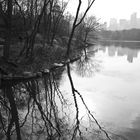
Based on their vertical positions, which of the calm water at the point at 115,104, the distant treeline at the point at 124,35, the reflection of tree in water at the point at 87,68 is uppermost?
the distant treeline at the point at 124,35

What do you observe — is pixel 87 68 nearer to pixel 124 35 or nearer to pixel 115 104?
pixel 115 104

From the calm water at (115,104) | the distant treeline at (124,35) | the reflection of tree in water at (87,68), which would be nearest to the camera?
the calm water at (115,104)

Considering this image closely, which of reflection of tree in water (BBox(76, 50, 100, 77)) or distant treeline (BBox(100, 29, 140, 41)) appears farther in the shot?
distant treeline (BBox(100, 29, 140, 41))

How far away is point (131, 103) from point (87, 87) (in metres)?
3.05

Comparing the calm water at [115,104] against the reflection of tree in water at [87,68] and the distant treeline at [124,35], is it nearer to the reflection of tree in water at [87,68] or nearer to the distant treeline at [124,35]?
the reflection of tree in water at [87,68]

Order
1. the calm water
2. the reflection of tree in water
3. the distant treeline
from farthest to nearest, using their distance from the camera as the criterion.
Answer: the distant treeline
the reflection of tree in water
the calm water

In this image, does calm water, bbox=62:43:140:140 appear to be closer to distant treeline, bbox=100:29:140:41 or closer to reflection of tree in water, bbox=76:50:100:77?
reflection of tree in water, bbox=76:50:100:77

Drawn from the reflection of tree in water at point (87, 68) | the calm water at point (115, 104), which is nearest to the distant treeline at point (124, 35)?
the reflection of tree in water at point (87, 68)

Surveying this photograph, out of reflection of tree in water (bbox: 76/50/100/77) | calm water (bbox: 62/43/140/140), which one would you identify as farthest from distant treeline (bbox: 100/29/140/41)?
calm water (bbox: 62/43/140/140)

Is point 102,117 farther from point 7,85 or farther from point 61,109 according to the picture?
point 7,85


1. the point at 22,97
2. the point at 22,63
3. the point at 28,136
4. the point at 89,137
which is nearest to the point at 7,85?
the point at 22,97

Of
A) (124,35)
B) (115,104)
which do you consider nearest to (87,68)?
(115,104)

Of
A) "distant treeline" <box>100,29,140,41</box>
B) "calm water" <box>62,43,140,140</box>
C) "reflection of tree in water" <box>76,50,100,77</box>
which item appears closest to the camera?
"calm water" <box>62,43,140,140</box>

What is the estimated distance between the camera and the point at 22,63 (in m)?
12.4
